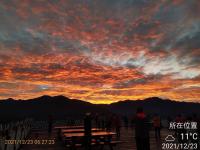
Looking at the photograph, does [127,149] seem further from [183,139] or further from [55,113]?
[55,113]

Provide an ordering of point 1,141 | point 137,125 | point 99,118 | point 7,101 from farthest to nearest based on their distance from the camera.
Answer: point 7,101, point 99,118, point 137,125, point 1,141

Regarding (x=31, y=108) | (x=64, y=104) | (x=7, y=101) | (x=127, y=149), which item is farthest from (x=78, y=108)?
(x=127, y=149)

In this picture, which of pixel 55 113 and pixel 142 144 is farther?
pixel 55 113

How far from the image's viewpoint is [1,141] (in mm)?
11445

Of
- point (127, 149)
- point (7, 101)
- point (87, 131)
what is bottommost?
point (127, 149)

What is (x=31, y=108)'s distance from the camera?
157625 mm

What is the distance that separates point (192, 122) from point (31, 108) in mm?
148840

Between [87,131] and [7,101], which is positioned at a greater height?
[7,101]

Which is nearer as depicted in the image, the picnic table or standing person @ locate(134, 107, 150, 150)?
standing person @ locate(134, 107, 150, 150)

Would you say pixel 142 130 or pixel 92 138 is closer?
pixel 142 130

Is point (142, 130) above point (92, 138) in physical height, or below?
above

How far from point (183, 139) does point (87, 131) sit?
6.73 m

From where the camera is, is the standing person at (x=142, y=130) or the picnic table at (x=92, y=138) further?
the picnic table at (x=92, y=138)

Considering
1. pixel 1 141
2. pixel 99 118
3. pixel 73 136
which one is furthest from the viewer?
pixel 99 118
